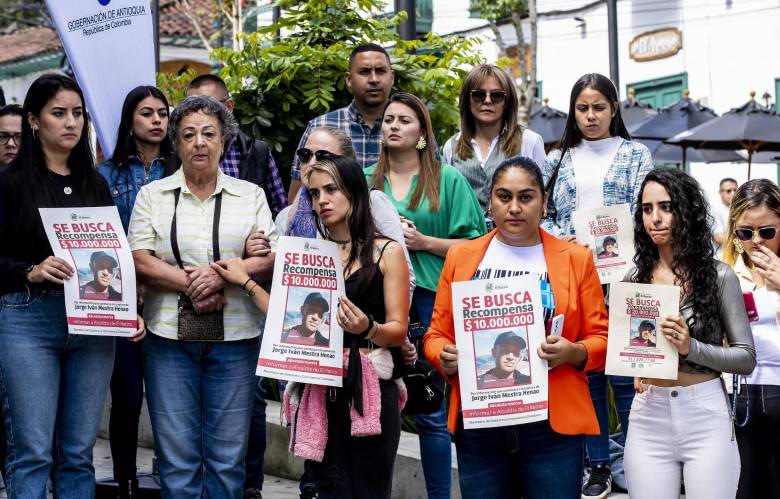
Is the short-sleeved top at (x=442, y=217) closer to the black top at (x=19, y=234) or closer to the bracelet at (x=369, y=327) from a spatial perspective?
the bracelet at (x=369, y=327)

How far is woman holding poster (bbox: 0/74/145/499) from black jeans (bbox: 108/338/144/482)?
68cm

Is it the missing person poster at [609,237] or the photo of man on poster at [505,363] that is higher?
the missing person poster at [609,237]

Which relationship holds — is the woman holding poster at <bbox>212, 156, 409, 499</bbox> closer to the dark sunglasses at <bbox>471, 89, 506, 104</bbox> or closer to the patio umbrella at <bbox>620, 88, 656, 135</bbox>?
the dark sunglasses at <bbox>471, 89, 506, 104</bbox>

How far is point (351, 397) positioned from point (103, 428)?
17.4 feet

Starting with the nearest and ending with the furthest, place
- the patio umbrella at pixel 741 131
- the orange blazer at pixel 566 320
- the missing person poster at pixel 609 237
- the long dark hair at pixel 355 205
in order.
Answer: the orange blazer at pixel 566 320 → the long dark hair at pixel 355 205 → the missing person poster at pixel 609 237 → the patio umbrella at pixel 741 131

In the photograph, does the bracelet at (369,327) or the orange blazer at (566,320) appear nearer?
the orange blazer at (566,320)

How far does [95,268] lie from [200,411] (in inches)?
32.9

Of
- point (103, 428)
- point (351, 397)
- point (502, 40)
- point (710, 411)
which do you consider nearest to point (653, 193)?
point (710, 411)

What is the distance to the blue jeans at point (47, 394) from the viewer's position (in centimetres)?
537

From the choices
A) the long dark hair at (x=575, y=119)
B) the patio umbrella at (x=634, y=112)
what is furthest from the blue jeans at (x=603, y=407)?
the patio umbrella at (x=634, y=112)

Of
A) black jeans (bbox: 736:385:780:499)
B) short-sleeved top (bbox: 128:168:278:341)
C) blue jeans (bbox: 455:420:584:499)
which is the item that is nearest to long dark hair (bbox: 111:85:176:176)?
short-sleeved top (bbox: 128:168:278:341)

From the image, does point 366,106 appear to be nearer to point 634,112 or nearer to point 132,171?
point 132,171

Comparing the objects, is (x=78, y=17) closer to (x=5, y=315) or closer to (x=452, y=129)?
(x=5, y=315)

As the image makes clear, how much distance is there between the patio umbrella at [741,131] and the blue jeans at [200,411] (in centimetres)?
1171
